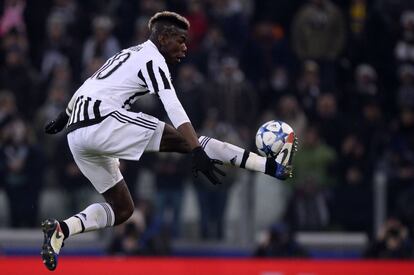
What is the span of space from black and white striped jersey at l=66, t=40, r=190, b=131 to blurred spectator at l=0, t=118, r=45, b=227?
15.9 feet

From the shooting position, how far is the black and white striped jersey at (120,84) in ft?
32.1

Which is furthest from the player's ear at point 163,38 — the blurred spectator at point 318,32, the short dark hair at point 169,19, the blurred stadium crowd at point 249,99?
the blurred spectator at point 318,32

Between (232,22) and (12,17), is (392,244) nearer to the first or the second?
(232,22)

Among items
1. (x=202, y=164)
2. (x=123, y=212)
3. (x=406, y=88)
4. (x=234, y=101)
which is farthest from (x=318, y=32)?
(x=202, y=164)

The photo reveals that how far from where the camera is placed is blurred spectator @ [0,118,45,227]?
48.5ft

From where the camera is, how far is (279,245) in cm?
1455

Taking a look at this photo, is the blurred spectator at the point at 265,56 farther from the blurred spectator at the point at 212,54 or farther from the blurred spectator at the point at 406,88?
the blurred spectator at the point at 406,88

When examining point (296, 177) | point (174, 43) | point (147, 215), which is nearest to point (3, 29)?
point (147, 215)

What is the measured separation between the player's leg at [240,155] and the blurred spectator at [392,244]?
464 cm

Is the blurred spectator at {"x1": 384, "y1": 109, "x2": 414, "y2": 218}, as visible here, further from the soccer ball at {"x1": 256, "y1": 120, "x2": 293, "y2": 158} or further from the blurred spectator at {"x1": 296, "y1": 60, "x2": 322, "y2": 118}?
the soccer ball at {"x1": 256, "y1": 120, "x2": 293, "y2": 158}

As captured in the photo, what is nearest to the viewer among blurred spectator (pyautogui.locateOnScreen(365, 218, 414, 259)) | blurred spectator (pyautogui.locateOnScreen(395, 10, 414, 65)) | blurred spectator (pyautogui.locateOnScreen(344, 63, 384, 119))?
blurred spectator (pyautogui.locateOnScreen(365, 218, 414, 259))

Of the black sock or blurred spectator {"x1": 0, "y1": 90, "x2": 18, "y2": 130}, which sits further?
blurred spectator {"x1": 0, "y1": 90, "x2": 18, "y2": 130}

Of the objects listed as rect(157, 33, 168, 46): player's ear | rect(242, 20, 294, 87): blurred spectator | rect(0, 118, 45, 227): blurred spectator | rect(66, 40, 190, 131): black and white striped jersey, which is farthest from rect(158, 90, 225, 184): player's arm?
rect(242, 20, 294, 87): blurred spectator

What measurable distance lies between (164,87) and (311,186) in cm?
549
